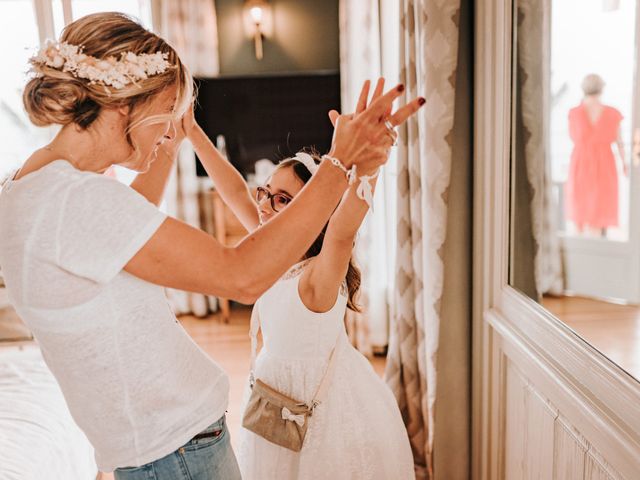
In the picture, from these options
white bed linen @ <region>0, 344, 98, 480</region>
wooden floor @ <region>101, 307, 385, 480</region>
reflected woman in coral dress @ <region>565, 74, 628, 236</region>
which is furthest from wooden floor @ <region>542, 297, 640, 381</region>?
wooden floor @ <region>101, 307, 385, 480</region>

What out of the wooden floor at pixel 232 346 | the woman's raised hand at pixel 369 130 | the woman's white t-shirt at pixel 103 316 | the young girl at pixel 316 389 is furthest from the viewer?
the wooden floor at pixel 232 346

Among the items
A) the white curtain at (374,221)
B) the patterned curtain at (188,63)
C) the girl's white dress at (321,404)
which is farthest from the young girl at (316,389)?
the patterned curtain at (188,63)

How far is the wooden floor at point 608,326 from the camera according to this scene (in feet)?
3.46

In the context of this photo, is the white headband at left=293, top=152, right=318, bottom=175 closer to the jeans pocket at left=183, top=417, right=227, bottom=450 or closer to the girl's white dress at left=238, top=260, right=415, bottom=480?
the girl's white dress at left=238, top=260, right=415, bottom=480

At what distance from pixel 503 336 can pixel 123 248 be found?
3.77 feet

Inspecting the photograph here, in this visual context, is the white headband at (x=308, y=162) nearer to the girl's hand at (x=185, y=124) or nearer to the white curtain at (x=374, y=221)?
the girl's hand at (x=185, y=124)

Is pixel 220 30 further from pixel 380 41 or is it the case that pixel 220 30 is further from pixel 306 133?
pixel 380 41

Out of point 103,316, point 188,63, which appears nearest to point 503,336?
point 103,316

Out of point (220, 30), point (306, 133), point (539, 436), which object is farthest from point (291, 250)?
point (220, 30)

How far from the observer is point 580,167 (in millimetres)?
1224

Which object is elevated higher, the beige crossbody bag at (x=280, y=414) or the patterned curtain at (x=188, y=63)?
the patterned curtain at (x=188, y=63)

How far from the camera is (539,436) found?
57.6 inches

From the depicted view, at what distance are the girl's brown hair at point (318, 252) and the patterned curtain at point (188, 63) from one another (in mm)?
2971

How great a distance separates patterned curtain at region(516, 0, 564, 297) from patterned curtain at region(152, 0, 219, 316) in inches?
130
